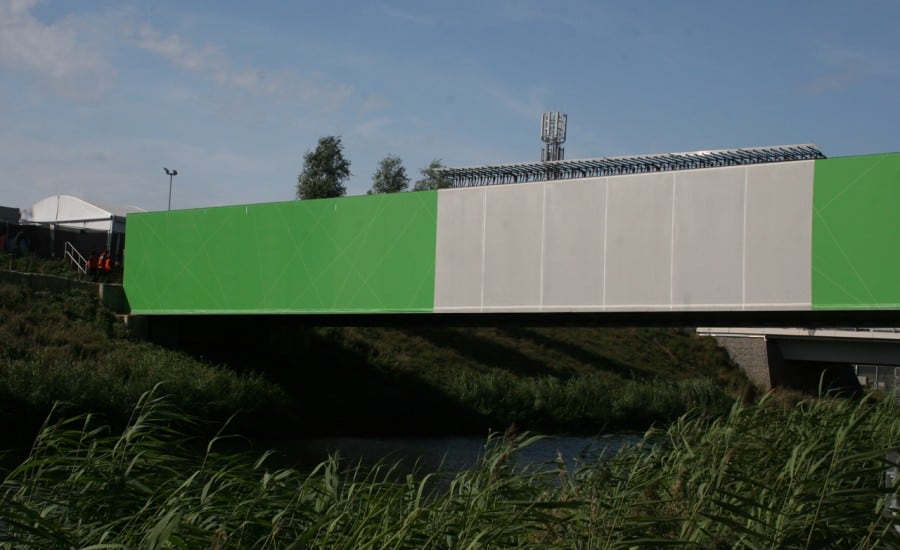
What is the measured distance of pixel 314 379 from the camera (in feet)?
95.1

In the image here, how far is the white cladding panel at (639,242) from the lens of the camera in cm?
1747

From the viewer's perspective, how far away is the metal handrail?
31675mm

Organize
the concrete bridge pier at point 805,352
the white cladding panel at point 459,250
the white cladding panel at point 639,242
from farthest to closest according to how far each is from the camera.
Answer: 1. the concrete bridge pier at point 805,352
2. the white cladding panel at point 459,250
3. the white cladding panel at point 639,242

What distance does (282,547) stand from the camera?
20.6 ft

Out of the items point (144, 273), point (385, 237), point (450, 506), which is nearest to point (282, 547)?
point (450, 506)

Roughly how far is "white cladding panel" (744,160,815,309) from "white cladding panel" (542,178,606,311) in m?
2.86

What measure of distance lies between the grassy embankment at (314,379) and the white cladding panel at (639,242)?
22.4ft

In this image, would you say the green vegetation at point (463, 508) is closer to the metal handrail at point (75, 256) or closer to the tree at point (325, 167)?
the metal handrail at point (75, 256)

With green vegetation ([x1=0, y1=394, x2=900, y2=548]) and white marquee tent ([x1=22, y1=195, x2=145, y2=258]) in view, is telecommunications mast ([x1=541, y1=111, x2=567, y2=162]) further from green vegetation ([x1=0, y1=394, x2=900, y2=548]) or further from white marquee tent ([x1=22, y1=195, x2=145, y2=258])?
green vegetation ([x1=0, y1=394, x2=900, y2=548])

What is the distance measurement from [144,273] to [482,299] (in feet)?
37.6

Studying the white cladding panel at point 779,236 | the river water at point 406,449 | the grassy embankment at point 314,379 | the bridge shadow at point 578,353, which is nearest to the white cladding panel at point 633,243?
the white cladding panel at point 779,236

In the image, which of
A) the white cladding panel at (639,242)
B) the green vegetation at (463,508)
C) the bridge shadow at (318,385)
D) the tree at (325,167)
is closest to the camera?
the green vegetation at (463,508)

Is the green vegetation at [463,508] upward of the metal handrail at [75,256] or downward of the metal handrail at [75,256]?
downward

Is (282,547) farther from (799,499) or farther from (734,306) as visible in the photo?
(734,306)
